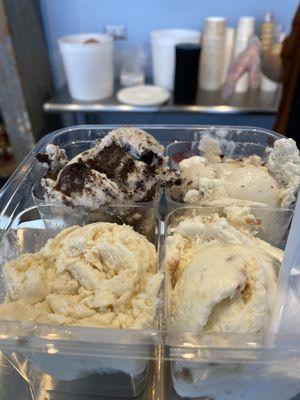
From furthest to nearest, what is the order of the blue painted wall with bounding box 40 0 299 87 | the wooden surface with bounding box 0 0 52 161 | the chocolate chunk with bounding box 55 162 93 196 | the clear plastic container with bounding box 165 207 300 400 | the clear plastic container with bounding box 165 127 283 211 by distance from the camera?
the blue painted wall with bounding box 40 0 299 87 → the wooden surface with bounding box 0 0 52 161 → the clear plastic container with bounding box 165 127 283 211 → the chocolate chunk with bounding box 55 162 93 196 → the clear plastic container with bounding box 165 207 300 400

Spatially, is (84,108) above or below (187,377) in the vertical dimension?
below

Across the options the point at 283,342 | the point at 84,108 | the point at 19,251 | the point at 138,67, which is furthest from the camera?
the point at 138,67

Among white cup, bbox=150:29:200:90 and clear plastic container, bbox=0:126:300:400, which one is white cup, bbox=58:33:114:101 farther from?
clear plastic container, bbox=0:126:300:400

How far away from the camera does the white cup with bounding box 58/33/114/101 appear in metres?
1.65

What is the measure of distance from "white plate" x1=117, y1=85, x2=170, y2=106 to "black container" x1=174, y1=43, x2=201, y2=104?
8 centimetres

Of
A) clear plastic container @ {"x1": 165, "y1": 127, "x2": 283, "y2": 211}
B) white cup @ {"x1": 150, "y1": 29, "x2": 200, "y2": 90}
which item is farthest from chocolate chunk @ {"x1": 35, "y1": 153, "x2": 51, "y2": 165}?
white cup @ {"x1": 150, "y1": 29, "x2": 200, "y2": 90}

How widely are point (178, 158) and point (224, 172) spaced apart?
160mm

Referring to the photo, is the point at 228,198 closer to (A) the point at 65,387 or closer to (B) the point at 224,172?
(B) the point at 224,172

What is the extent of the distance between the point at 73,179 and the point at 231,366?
41cm

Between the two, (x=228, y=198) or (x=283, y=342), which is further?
(x=228, y=198)

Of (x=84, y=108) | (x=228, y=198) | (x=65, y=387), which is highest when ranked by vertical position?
(x=228, y=198)

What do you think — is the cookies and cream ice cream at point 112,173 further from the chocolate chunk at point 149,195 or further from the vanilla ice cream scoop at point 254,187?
the vanilla ice cream scoop at point 254,187

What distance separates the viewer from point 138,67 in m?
1.97

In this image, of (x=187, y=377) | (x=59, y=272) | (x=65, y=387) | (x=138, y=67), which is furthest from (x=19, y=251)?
(x=138, y=67)
